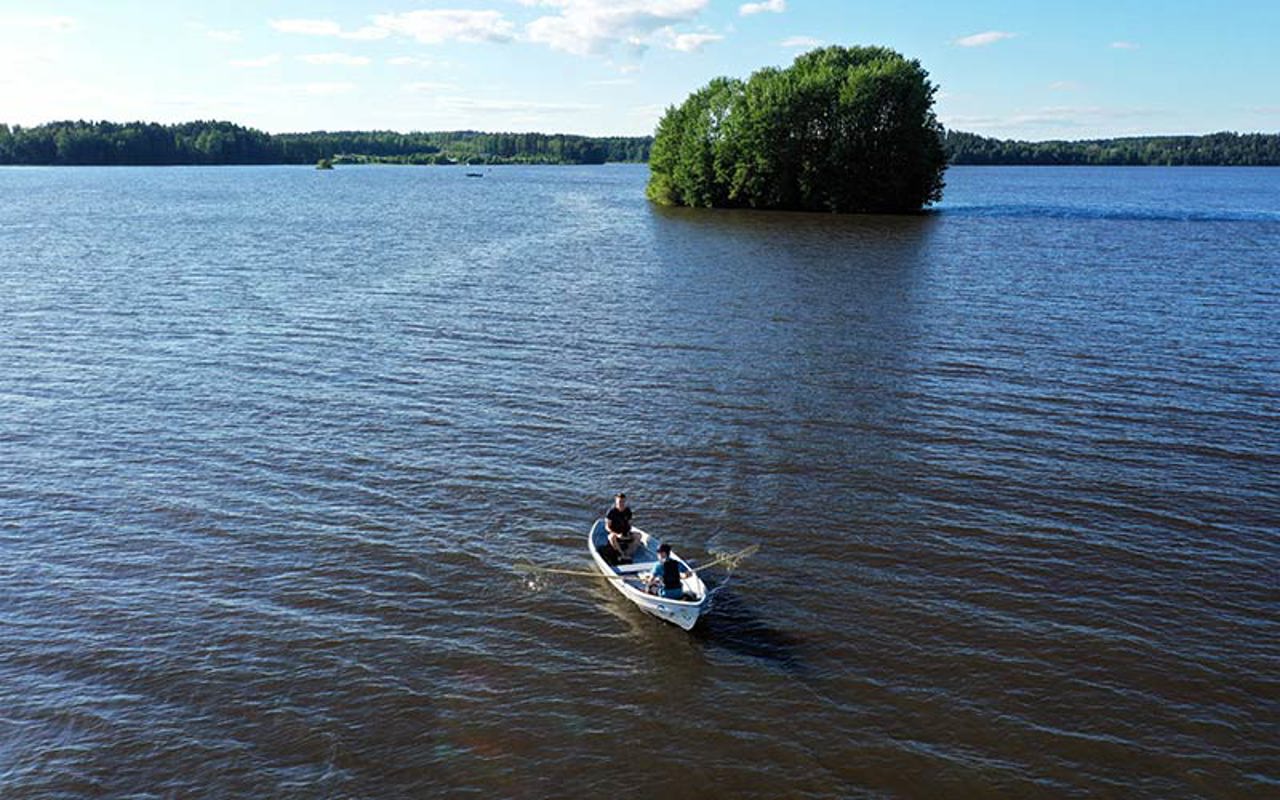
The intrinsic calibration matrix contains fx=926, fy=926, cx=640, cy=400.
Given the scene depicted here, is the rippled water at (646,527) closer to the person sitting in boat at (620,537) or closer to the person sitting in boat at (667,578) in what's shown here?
the person sitting in boat at (667,578)

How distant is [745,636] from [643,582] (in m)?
2.84

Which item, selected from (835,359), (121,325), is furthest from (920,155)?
(121,325)

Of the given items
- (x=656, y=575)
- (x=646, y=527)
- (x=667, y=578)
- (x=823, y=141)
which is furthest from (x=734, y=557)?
(x=823, y=141)

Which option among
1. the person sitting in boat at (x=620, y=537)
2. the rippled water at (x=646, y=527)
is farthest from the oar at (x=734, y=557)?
the person sitting in boat at (x=620, y=537)

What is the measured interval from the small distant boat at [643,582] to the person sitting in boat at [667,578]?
0.12 metres

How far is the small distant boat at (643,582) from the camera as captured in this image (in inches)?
848

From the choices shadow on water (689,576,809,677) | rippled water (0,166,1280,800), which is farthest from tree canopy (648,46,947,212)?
shadow on water (689,576,809,677)

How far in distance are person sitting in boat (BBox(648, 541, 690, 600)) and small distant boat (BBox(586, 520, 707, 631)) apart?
122mm

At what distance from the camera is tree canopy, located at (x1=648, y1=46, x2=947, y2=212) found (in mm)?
111875

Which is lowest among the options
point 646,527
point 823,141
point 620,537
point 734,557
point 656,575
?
point 734,557

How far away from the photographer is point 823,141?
378 feet

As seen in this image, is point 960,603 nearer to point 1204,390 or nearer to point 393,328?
point 1204,390

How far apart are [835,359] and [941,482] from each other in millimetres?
14925

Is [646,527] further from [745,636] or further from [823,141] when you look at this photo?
[823,141]
